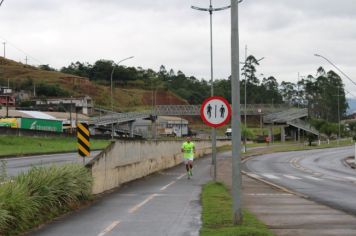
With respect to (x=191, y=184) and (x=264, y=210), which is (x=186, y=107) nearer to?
(x=191, y=184)

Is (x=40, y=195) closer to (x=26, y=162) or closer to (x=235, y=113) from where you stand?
(x=235, y=113)

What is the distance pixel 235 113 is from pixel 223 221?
2.62m

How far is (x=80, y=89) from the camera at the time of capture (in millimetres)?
175250

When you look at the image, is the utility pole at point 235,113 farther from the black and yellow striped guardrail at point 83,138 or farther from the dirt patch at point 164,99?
the dirt patch at point 164,99

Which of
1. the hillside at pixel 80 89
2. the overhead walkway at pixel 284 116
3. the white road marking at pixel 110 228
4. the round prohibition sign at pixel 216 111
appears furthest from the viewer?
the hillside at pixel 80 89

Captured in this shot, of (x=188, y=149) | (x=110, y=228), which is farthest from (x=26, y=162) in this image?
(x=110, y=228)

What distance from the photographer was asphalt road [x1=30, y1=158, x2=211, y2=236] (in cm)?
1061

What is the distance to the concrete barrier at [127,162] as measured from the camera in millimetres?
17609

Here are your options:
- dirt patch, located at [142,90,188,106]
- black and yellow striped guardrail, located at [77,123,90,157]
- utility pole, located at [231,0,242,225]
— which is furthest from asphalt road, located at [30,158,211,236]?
dirt patch, located at [142,90,188,106]

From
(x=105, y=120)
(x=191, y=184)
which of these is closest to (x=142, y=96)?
(x=105, y=120)

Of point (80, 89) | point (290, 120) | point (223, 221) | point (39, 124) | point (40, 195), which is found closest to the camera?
point (223, 221)

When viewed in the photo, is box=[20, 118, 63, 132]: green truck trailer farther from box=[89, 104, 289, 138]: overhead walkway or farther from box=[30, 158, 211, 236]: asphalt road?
box=[30, 158, 211, 236]: asphalt road

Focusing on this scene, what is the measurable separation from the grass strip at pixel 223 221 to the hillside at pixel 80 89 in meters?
145

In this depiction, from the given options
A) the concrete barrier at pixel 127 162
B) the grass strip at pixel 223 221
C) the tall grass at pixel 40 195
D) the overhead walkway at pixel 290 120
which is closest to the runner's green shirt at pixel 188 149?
the concrete barrier at pixel 127 162
